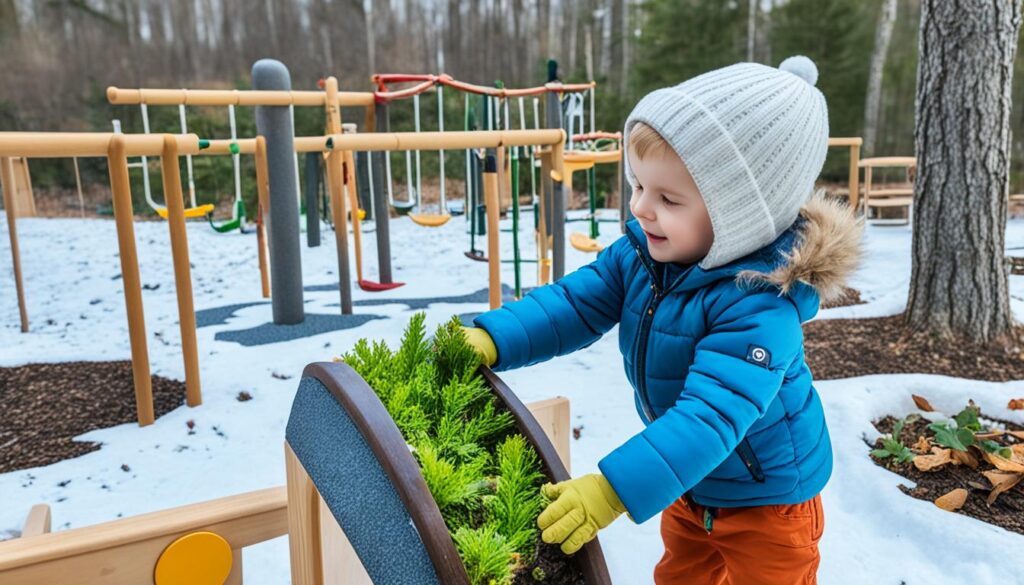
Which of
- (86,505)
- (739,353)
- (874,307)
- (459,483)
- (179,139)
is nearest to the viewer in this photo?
(459,483)

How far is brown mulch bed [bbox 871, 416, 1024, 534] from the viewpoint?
6.57 ft

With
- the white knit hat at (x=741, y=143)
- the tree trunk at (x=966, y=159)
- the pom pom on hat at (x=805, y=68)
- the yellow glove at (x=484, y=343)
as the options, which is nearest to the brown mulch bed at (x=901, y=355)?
the tree trunk at (x=966, y=159)

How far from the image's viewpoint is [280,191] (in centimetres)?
413

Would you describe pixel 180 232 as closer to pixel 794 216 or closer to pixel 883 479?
pixel 794 216

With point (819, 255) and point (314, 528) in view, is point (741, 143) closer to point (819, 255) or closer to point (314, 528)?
point (819, 255)

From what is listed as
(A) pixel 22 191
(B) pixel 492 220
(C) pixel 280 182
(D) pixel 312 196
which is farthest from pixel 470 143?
(A) pixel 22 191

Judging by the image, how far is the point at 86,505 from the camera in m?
2.15

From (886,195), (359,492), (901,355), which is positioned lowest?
(886,195)

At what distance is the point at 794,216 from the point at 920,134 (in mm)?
2681

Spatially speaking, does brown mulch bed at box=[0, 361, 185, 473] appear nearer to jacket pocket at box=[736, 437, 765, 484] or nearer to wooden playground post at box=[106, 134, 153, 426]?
wooden playground post at box=[106, 134, 153, 426]

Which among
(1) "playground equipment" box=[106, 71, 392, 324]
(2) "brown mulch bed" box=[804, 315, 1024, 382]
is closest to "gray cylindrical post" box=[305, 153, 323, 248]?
(1) "playground equipment" box=[106, 71, 392, 324]

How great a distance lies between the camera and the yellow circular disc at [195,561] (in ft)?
4.02

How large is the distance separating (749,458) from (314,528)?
0.71 m

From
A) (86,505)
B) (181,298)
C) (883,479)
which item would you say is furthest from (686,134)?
(181,298)
